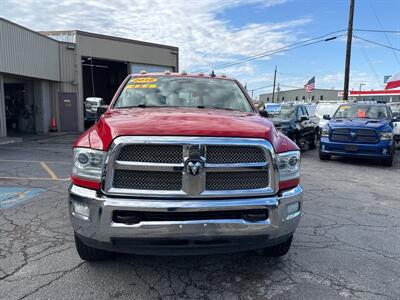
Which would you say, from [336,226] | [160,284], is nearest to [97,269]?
[160,284]

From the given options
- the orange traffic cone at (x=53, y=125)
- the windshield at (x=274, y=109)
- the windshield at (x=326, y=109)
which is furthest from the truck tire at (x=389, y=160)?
the orange traffic cone at (x=53, y=125)

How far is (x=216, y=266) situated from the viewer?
3746 mm

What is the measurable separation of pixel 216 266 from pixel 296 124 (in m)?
10.0

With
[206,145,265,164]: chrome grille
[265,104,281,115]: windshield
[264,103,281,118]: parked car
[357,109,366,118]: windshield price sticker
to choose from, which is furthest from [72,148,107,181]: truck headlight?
[265,104,281,115]: windshield

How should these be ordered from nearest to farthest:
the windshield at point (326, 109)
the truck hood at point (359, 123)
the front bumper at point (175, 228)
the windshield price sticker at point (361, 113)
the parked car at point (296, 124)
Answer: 1. the front bumper at point (175, 228)
2. the truck hood at point (359, 123)
3. the windshield price sticker at point (361, 113)
4. the parked car at point (296, 124)
5. the windshield at point (326, 109)

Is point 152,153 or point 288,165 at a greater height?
point 152,153

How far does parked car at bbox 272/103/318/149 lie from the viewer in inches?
490

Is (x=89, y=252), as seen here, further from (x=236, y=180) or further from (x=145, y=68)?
(x=145, y=68)

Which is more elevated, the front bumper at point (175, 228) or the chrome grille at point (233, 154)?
the chrome grille at point (233, 154)

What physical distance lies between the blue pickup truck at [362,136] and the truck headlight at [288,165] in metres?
8.17

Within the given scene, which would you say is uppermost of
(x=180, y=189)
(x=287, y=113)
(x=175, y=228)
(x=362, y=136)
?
(x=287, y=113)

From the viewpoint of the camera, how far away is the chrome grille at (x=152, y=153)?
119 inches

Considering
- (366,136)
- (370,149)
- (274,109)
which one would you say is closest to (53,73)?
(274,109)

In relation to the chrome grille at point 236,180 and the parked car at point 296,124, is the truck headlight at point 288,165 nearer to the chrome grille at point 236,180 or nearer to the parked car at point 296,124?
the chrome grille at point 236,180
